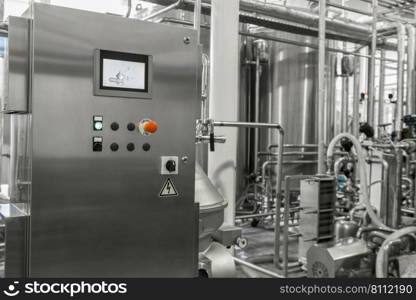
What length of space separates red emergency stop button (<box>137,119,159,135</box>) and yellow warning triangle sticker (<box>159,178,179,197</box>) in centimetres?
18

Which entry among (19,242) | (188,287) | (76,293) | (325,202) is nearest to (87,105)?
(19,242)

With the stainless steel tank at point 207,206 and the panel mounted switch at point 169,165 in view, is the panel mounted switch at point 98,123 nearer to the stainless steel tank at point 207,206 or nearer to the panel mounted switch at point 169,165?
the panel mounted switch at point 169,165

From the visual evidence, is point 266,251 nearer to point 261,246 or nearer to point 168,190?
point 261,246

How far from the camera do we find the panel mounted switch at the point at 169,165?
1301 mm

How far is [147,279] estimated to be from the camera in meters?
1.30

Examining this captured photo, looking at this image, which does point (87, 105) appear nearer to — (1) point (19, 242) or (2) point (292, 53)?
(1) point (19, 242)

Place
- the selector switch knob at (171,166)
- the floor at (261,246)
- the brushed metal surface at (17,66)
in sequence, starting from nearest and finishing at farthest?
the brushed metal surface at (17,66) → the selector switch knob at (171,166) → the floor at (261,246)

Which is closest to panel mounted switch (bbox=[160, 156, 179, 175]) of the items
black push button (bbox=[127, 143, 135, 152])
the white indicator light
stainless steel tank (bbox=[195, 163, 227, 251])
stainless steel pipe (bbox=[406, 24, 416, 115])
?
black push button (bbox=[127, 143, 135, 152])

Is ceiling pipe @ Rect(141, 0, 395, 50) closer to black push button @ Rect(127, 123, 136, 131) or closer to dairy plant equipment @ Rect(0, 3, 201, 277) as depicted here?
dairy plant equipment @ Rect(0, 3, 201, 277)

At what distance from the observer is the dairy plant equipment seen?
1.11 m

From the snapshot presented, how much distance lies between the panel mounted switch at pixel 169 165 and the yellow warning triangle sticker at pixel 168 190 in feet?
0.10

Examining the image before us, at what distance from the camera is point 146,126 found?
1244 millimetres

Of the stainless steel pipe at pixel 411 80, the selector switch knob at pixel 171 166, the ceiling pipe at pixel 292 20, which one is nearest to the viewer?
the selector switch knob at pixel 171 166

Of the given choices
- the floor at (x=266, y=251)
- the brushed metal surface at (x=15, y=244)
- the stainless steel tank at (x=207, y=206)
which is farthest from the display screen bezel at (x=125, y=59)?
the floor at (x=266, y=251)
